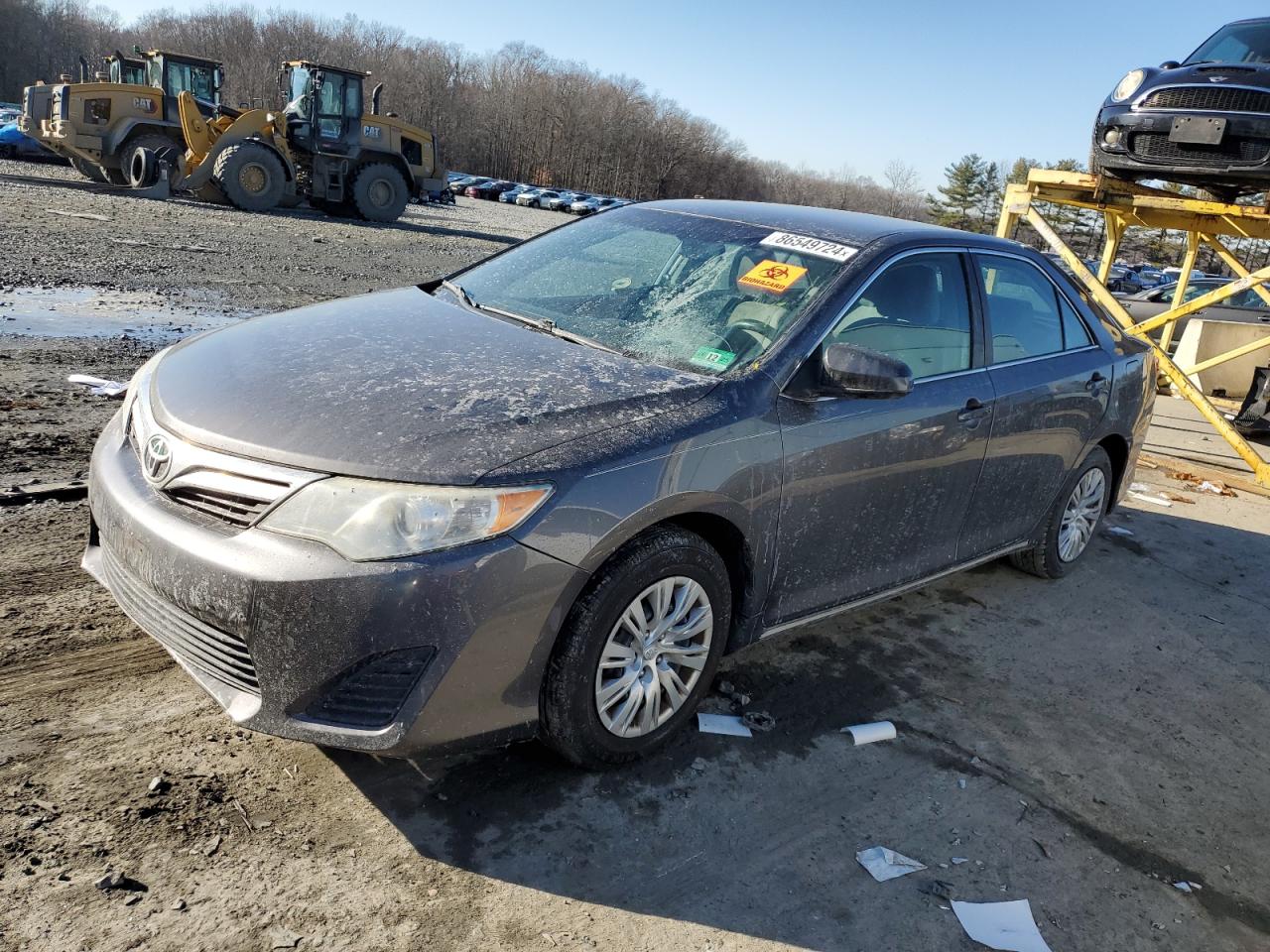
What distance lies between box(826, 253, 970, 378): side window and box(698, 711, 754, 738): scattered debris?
4.46 ft

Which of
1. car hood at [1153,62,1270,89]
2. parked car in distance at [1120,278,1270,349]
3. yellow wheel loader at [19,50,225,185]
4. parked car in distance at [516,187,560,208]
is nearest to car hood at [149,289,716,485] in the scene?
car hood at [1153,62,1270,89]

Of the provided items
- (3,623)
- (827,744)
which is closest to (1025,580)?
(827,744)

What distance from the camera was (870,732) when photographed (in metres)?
3.50

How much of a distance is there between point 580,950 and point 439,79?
4330 inches

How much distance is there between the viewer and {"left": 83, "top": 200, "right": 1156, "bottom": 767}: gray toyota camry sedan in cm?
245

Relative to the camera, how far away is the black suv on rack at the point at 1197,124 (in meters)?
7.67

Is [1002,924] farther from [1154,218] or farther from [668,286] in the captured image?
[1154,218]

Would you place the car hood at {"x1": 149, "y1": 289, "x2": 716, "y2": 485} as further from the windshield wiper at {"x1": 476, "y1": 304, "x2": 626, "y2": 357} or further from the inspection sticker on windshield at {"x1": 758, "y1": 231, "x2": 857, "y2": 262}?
the inspection sticker on windshield at {"x1": 758, "y1": 231, "x2": 857, "y2": 262}

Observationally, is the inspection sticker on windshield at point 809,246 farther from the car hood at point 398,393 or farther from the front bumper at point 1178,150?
the front bumper at point 1178,150

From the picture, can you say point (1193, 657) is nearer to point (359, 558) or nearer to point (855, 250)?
point (855, 250)

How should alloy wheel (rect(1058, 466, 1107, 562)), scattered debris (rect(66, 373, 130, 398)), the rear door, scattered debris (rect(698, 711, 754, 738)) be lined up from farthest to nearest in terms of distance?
scattered debris (rect(66, 373, 130, 398)) → alloy wheel (rect(1058, 466, 1107, 562)) → the rear door → scattered debris (rect(698, 711, 754, 738))

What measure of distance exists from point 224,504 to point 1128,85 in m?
A: 8.83

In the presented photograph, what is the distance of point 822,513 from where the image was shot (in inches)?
134

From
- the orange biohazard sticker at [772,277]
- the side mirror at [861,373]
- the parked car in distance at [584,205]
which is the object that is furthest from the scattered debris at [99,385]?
the parked car in distance at [584,205]
